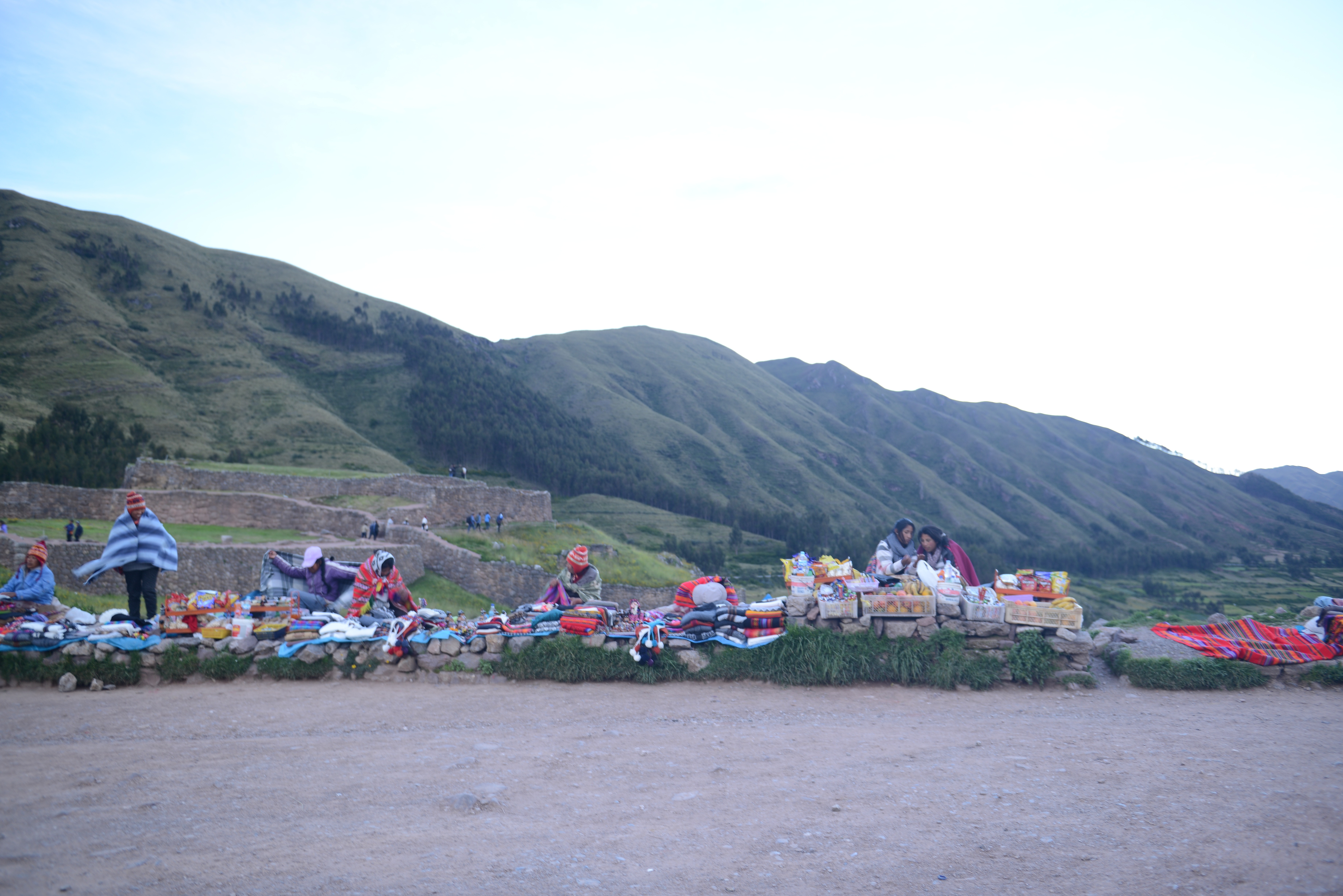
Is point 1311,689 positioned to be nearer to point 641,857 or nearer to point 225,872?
point 641,857

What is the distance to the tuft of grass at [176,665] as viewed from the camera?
834 cm

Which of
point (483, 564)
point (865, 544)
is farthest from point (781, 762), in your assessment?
point (865, 544)

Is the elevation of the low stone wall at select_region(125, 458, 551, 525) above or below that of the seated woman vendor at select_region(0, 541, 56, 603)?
above

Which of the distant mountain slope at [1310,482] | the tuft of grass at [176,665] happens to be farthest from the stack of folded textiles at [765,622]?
the distant mountain slope at [1310,482]

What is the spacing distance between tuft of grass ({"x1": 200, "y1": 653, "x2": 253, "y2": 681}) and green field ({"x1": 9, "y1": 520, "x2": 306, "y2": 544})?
16.1 meters

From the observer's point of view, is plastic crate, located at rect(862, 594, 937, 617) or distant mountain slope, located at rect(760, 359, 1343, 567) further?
distant mountain slope, located at rect(760, 359, 1343, 567)

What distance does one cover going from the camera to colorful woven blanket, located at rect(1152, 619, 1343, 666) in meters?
8.16

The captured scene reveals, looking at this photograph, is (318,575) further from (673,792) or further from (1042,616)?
(1042,616)

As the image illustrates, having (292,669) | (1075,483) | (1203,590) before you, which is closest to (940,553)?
(292,669)

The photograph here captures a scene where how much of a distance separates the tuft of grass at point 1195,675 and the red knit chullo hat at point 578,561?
6903 mm

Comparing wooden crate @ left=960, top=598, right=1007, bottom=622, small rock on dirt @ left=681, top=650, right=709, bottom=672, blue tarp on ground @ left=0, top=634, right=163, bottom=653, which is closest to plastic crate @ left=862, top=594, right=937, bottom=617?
wooden crate @ left=960, top=598, right=1007, bottom=622

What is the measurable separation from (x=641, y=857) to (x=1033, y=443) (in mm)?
161511

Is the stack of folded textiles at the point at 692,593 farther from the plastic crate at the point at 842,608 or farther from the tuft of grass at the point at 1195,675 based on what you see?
the tuft of grass at the point at 1195,675

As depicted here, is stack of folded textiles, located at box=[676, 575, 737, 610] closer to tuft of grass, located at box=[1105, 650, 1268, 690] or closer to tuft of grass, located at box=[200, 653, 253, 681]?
tuft of grass, located at box=[1105, 650, 1268, 690]
